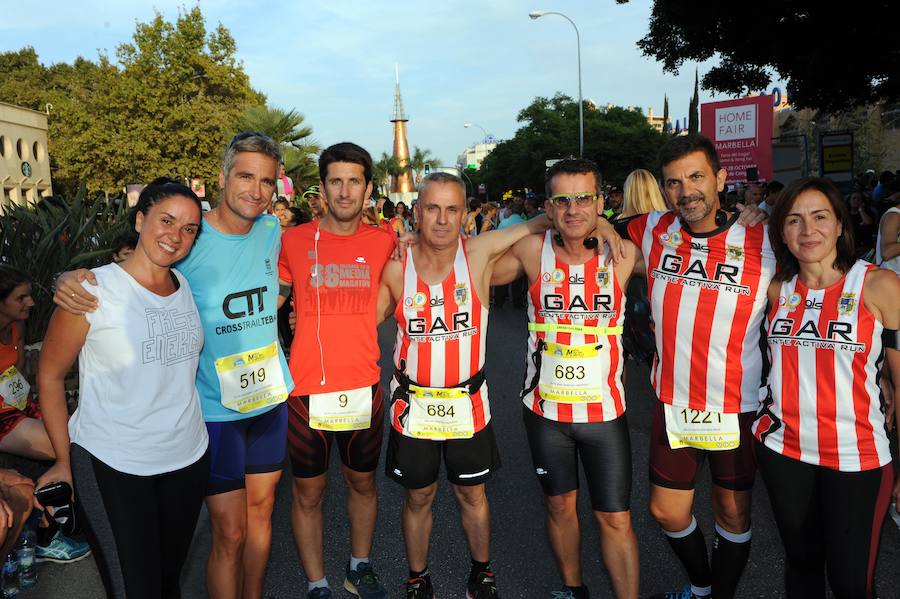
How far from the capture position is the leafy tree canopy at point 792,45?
33.1 feet

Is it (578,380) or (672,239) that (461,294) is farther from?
(672,239)

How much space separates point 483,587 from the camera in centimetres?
338

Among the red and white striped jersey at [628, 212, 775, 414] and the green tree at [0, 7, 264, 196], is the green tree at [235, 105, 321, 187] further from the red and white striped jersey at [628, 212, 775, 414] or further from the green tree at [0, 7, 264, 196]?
the red and white striped jersey at [628, 212, 775, 414]

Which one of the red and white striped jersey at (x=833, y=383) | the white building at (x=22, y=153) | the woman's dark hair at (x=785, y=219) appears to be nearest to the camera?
the red and white striped jersey at (x=833, y=383)

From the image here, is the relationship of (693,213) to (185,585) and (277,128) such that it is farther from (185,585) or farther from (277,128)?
(277,128)

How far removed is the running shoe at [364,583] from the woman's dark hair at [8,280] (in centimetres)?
273

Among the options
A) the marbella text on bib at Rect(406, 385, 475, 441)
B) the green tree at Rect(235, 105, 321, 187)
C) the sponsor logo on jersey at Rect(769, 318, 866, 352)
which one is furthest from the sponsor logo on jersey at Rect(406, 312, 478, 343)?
the green tree at Rect(235, 105, 321, 187)

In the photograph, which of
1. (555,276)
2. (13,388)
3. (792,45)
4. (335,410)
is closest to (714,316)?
(555,276)

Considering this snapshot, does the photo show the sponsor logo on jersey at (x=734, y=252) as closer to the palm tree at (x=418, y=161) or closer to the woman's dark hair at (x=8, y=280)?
the woman's dark hair at (x=8, y=280)

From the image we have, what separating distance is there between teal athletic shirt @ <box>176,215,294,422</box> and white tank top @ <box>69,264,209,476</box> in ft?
1.31

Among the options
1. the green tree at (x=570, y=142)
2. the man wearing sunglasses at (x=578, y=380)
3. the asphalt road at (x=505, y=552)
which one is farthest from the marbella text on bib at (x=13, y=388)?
the green tree at (x=570, y=142)

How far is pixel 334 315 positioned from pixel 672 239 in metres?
1.62

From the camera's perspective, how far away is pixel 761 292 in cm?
300

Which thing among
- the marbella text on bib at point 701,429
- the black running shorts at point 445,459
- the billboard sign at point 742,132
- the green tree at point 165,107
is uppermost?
the green tree at point 165,107
